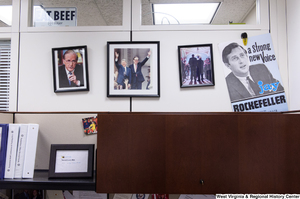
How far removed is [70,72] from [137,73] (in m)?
0.39

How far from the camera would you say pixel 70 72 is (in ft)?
4.40

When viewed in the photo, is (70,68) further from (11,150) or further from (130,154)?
(130,154)

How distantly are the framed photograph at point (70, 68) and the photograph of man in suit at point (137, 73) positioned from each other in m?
0.26

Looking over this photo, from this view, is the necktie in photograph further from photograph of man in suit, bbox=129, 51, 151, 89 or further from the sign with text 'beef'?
the sign with text 'beef'

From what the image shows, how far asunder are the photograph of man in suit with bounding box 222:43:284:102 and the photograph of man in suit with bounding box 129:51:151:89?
47 centimetres

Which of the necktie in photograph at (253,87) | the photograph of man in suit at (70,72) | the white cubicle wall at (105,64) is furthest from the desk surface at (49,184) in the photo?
the necktie in photograph at (253,87)

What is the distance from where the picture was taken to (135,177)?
0.98m

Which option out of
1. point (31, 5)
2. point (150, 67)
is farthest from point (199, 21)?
point (31, 5)

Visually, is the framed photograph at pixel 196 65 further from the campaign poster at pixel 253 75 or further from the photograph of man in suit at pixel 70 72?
the photograph of man in suit at pixel 70 72

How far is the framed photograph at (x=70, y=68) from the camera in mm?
1332

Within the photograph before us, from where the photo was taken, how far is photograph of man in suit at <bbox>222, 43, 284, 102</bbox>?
1.30m

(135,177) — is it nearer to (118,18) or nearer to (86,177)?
(86,177)

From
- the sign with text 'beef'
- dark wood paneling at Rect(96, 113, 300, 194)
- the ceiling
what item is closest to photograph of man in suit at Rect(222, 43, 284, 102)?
the ceiling

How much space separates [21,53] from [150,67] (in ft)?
2.49
